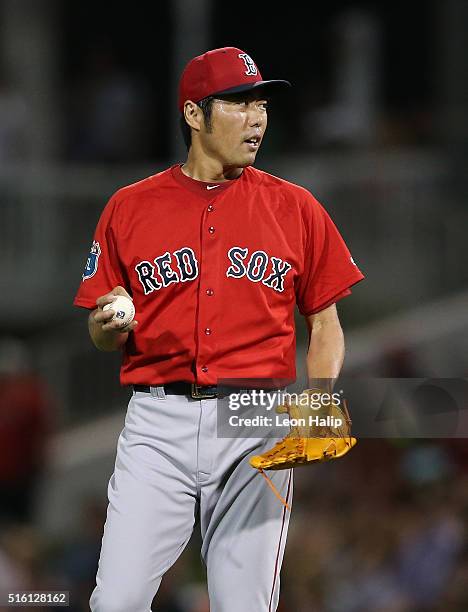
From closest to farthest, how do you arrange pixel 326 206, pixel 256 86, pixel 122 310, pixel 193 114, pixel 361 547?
pixel 122 310, pixel 256 86, pixel 193 114, pixel 361 547, pixel 326 206

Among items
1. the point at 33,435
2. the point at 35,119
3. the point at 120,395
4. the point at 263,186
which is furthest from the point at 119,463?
the point at 35,119

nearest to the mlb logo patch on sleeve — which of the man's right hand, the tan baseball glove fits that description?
the man's right hand

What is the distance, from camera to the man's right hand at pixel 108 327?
3453mm

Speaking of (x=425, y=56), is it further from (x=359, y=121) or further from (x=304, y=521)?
(x=304, y=521)

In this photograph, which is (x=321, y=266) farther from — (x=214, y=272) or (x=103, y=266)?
(x=103, y=266)

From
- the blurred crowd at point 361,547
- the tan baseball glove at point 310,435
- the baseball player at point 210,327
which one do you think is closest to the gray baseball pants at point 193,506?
the baseball player at point 210,327

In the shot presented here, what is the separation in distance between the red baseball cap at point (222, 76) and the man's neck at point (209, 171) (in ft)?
0.59

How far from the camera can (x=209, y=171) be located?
3.76 metres

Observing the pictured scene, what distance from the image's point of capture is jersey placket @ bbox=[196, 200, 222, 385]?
3.61 meters

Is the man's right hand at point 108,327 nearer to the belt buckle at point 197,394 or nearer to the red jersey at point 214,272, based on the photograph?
the red jersey at point 214,272

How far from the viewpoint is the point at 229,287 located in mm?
3639

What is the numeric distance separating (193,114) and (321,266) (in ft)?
1.80

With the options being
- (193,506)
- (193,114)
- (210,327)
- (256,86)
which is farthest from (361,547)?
(256,86)

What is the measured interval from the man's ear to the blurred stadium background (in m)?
2.91
